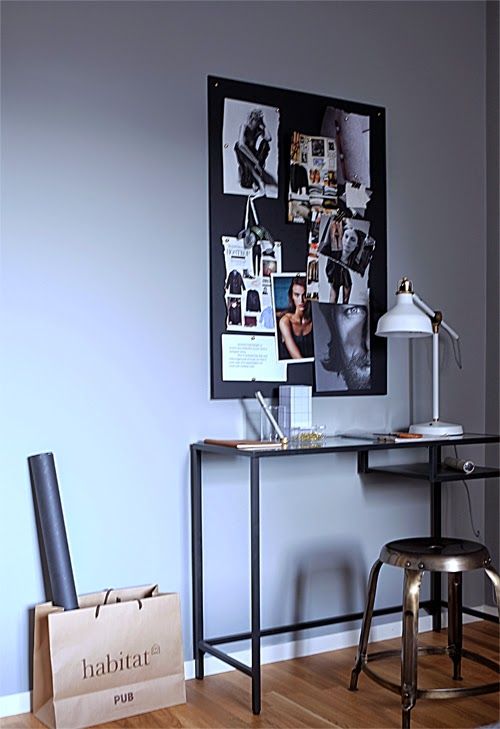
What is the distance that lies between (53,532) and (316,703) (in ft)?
3.08

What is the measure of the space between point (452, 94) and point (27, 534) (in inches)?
93.0

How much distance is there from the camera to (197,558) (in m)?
2.95

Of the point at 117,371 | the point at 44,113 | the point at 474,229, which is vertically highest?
the point at 44,113

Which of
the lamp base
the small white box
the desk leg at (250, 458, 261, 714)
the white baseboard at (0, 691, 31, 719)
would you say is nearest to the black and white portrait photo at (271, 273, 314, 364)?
the small white box

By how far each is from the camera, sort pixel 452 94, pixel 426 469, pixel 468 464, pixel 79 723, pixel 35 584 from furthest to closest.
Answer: pixel 452 94 → pixel 426 469 → pixel 468 464 → pixel 35 584 → pixel 79 723

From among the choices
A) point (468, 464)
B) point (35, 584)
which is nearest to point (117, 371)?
point (35, 584)

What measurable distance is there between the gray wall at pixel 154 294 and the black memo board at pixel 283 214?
0.13ft

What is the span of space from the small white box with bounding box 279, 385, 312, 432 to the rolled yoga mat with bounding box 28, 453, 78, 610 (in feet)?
2.67

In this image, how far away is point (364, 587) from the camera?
11.0ft

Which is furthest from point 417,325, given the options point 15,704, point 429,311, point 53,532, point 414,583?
point 15,704

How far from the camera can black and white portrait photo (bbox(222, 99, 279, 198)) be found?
304 cm

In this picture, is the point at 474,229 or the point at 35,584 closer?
the point at 35,584

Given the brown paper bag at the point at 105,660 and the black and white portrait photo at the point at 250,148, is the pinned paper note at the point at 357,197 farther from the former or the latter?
the brown paper bag at the point at 105,660

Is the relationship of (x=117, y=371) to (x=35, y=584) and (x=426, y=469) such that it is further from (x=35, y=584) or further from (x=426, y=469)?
(x=426, y=469)
